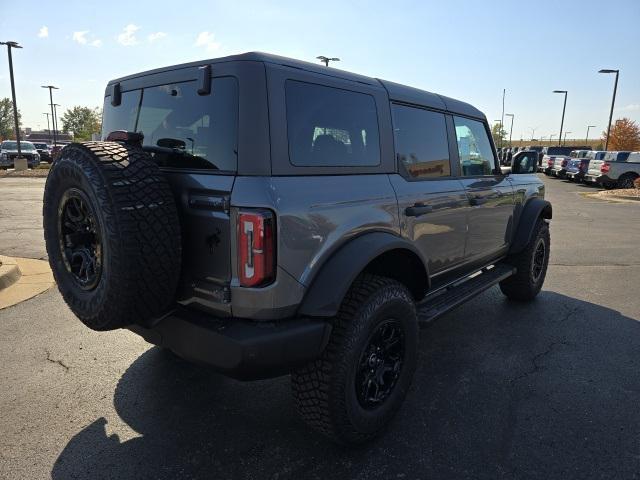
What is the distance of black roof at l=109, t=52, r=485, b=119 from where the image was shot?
7.25ft

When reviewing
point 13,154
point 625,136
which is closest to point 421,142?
point 13,154

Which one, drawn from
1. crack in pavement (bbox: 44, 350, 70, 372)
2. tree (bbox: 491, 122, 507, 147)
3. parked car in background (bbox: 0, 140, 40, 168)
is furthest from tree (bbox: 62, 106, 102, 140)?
crack in pavement (bbox: 44, 350, 70, 372)

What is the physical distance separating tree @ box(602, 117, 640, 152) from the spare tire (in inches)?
2506

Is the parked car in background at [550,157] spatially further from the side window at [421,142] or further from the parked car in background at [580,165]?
the side window at [421,142]

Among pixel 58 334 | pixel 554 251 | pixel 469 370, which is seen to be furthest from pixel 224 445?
pixel 554 251

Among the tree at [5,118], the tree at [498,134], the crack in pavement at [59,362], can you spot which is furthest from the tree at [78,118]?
the crack in pavement at [59,362]

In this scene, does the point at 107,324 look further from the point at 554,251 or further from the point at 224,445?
the point at 554,251

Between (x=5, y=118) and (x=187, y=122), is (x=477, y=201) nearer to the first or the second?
(x=187, y=122)

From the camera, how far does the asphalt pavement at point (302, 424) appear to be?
236 centimetres

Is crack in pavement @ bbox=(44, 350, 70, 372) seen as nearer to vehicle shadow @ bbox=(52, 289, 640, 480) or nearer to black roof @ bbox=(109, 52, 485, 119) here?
vehicle shadow @ bbox=(52, 289, 640, 480)

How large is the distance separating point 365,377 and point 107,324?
4.58 ft

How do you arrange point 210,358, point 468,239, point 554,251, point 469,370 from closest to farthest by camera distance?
point 210,358, point 469,370, point 468,239, point 554,251

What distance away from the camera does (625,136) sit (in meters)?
54.9

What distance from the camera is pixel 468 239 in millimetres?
3742
